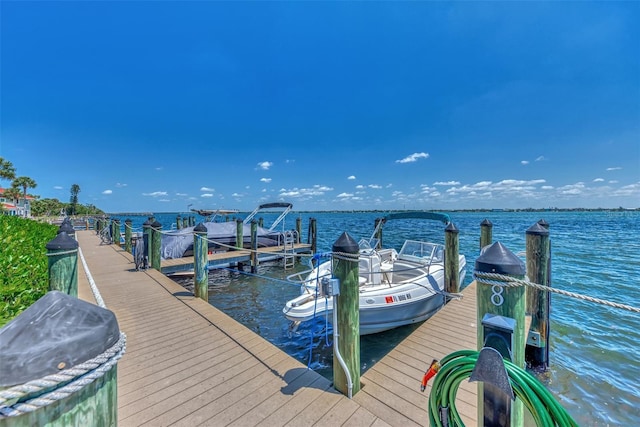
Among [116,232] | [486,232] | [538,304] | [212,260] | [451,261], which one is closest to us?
[538,304]

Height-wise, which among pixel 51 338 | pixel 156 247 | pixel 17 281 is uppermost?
pixel 51 338

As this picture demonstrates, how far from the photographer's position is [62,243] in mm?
2885

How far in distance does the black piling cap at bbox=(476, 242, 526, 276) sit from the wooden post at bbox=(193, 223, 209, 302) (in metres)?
5.01

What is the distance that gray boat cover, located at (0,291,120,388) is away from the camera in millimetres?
687

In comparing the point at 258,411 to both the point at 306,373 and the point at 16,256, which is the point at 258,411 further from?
the point at 16,256

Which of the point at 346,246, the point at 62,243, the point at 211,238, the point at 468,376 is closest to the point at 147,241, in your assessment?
the point at 211,238

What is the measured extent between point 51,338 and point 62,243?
289 centimetres

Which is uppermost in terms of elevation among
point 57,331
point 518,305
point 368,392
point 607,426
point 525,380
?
point 57,331

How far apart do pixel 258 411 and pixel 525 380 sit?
2.08 m

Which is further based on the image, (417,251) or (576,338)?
(417,251)

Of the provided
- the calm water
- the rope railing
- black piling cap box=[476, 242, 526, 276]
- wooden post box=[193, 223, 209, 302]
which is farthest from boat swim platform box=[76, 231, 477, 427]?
the rope railing

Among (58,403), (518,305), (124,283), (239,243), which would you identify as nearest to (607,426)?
(518,305)

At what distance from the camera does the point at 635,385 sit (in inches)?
156

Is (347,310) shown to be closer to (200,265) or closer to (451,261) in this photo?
(200,265)
